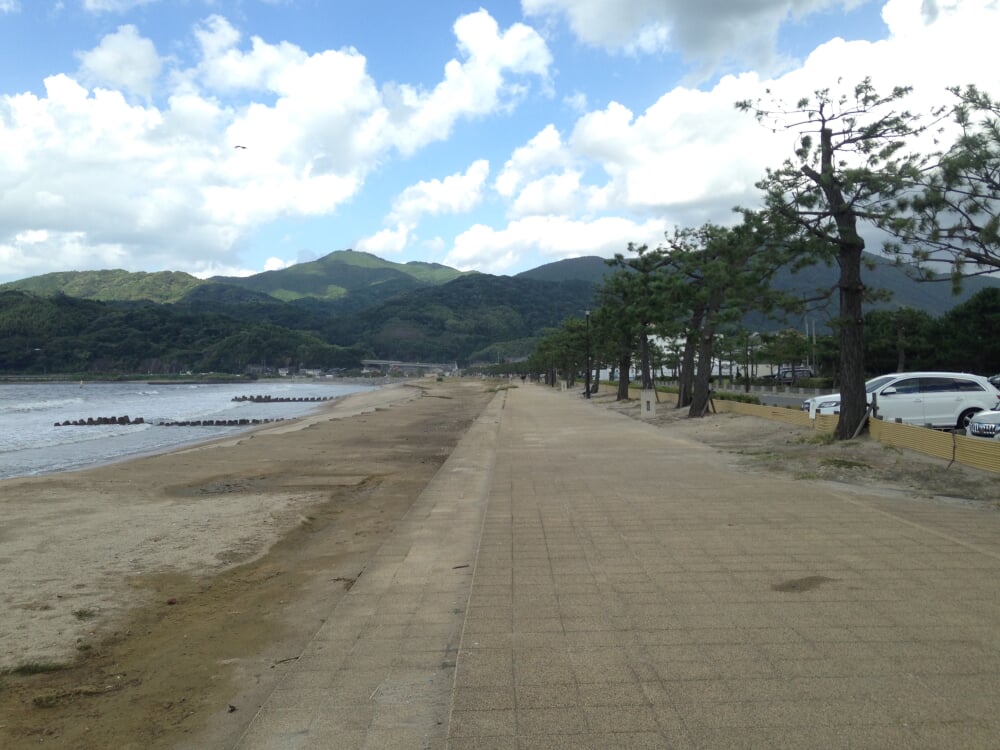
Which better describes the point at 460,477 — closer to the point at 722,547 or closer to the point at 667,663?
the point at 722,547

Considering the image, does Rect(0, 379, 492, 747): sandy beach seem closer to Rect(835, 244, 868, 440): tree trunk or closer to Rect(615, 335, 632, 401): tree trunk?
Rect(835, 244, 868, 440): tree trunk

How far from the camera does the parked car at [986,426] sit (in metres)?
12.7

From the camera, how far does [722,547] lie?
680cm

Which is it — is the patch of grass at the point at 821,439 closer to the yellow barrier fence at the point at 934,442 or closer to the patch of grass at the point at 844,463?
the yellow barrier fence at the point at 934,442

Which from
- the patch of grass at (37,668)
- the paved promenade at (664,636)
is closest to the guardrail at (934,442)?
the paved promenade at (664,636)

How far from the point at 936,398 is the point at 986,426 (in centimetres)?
415

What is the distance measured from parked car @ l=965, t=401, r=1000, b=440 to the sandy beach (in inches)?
388

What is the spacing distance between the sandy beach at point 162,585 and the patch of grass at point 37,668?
1 centimetres

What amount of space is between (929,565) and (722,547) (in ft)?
5.39

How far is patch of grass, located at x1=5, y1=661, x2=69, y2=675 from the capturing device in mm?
4756

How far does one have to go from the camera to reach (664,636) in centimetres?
444

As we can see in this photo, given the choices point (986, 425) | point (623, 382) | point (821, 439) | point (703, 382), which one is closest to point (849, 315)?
point (821, 439)

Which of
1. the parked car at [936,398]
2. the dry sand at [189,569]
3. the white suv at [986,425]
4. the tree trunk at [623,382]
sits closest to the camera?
the dry sand at [189,569]

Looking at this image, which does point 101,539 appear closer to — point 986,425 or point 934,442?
point 934,442
